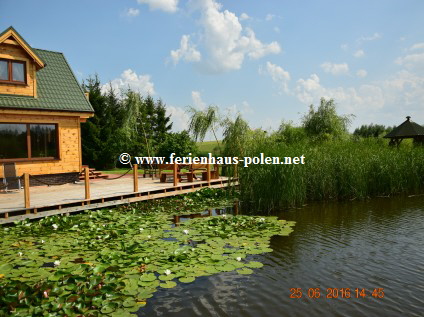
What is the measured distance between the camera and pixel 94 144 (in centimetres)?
1978

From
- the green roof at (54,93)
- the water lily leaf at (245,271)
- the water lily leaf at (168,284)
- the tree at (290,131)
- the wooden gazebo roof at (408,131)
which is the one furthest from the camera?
the tree at (290,131)

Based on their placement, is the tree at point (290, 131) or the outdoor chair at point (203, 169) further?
the tree at point (290, 131)

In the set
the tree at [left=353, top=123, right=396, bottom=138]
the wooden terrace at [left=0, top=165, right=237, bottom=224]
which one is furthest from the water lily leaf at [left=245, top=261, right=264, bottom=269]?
the tree at [left=353, top=123, right=396, bottom=138]

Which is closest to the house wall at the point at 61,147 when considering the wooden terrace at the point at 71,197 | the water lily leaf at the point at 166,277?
the wooden terrace at the point at 71,197

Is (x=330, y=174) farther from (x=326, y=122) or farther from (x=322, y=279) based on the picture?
(x=326, y=122)

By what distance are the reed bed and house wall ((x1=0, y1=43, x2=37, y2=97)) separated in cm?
850

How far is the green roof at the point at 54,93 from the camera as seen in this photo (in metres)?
11.9

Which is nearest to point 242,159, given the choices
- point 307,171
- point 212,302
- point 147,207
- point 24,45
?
point 307,171

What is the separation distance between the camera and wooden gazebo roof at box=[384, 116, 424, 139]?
69.6 feet

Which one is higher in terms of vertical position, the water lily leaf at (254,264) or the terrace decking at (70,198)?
the terrace decking at (70,198)

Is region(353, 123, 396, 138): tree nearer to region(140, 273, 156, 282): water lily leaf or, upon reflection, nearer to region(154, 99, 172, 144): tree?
region(154, 99, 172, 144): tree

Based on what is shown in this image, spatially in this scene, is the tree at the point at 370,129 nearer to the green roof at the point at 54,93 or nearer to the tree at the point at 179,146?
the tree at the point at 179,146

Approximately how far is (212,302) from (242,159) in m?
5.72

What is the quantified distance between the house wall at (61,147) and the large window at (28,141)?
20 centimetres
